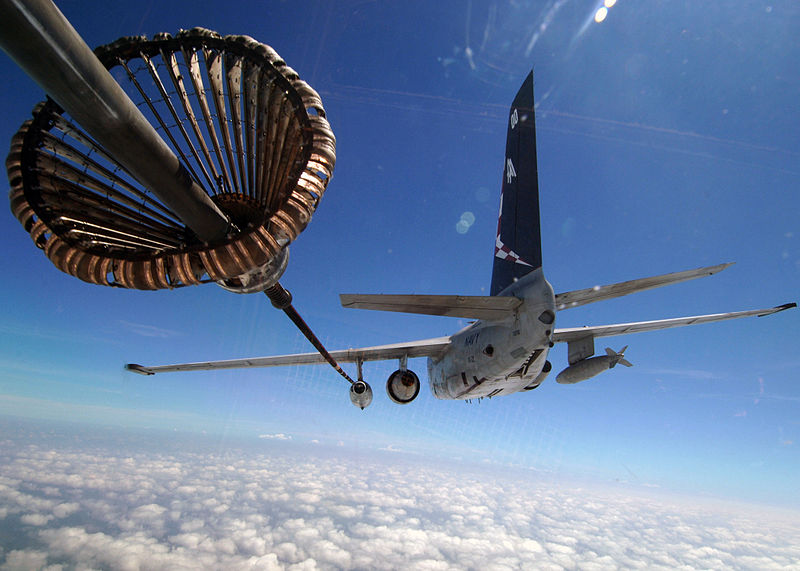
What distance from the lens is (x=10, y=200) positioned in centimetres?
193

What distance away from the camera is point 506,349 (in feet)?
27.3

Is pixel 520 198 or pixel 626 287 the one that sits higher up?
pixel 520 198

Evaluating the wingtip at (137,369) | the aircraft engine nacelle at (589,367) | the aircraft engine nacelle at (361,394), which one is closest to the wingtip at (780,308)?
the aircraft engine nacelle at (589,367)

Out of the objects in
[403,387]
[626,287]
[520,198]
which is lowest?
[403,387]

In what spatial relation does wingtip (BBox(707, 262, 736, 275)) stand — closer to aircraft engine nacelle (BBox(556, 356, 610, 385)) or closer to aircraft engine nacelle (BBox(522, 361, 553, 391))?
aircraft engine nacelle (BBox(556, 356, 610, 385))

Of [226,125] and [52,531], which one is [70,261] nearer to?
[226,125]

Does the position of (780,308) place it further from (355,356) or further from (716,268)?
(355,356)

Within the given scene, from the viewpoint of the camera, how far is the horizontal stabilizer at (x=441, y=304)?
469 cm

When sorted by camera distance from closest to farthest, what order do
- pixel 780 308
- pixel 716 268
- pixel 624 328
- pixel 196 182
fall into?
pixel 196 182 < pixel 716 268 < pixel 780 308 < pixel 624 328

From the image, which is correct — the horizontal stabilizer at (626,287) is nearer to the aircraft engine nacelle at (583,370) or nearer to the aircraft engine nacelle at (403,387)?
the aircraft engine nacelle at (583,370)

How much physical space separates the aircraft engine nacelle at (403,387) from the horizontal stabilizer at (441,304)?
4.65 meters

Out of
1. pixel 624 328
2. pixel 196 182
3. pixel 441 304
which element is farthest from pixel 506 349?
pixel 196 182

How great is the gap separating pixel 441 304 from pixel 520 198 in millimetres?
4844

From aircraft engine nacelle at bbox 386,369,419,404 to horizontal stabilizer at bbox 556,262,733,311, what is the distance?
5.94 metres
